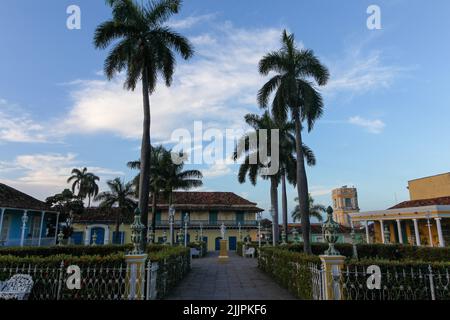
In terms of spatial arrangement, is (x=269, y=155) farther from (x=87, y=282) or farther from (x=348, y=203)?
(x=348, y=203)

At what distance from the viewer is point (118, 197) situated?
34812mm

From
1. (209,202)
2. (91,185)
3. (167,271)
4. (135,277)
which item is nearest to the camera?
(135,277)

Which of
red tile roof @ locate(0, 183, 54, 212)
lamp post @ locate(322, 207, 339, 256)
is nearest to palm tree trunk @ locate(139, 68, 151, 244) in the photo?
lamp post @ locate(322, 207, 339, 256)

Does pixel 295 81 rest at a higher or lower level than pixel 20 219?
higher

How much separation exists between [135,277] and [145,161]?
7392mm

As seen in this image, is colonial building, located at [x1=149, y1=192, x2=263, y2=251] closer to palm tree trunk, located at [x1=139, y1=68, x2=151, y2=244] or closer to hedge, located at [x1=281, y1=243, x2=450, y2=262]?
hedge, located at [x1=281, y1=243, x2=450, y2=262]

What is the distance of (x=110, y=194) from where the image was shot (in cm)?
3500

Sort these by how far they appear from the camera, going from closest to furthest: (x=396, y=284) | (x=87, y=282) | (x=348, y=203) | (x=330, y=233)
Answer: (x=396, y=284) < (x=330, y=233) < (x=87, y=282) < (x=348, y=203)

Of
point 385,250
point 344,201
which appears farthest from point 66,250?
point 344,201

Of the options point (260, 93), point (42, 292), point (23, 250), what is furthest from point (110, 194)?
point (42, 292)

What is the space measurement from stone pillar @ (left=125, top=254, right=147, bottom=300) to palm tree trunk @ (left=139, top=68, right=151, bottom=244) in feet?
18.4

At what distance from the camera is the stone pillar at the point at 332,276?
264 inches
